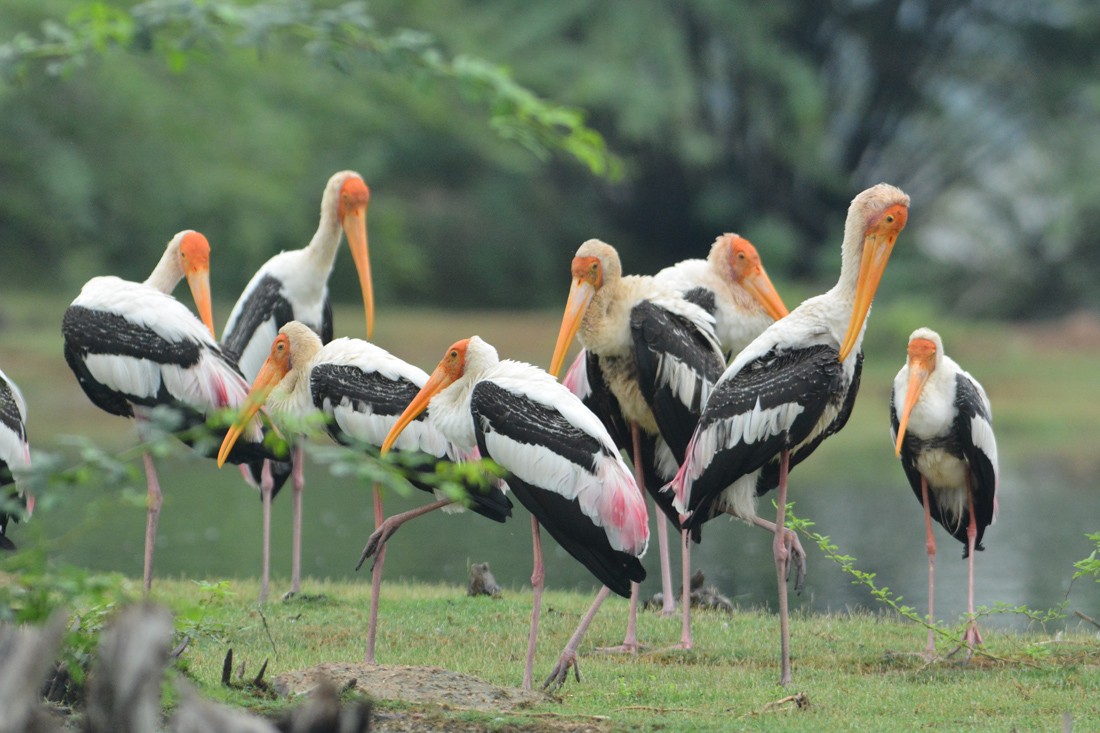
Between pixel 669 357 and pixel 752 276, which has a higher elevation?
pixel 752 276

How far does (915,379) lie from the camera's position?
6.48 meters

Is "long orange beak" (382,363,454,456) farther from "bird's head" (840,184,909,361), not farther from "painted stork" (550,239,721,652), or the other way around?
"bird's head" (840,184,909,361)

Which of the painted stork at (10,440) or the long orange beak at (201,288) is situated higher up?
the long orange beak at (201,288)

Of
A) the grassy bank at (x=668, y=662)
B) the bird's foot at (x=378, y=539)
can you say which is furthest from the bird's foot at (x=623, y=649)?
the bird's foot at (x=378, y=539)

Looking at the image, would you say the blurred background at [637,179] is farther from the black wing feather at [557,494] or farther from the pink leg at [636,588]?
the black wing feather at [557,494]

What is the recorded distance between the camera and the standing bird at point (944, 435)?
21.1 feet

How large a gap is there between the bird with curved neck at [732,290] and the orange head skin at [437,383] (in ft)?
5.38

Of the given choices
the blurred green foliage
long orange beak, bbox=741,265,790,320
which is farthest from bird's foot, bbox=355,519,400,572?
the blurred green foliage

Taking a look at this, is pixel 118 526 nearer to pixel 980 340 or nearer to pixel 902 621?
pixel 902 621

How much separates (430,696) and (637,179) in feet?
71.3

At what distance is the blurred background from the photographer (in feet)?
56.2

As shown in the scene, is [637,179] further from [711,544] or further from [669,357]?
[669,357]

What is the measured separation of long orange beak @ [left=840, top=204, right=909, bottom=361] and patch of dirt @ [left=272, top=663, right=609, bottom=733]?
1771 millimetres

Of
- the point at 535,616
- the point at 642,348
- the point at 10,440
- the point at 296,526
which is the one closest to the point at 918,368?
the point at 642,348
